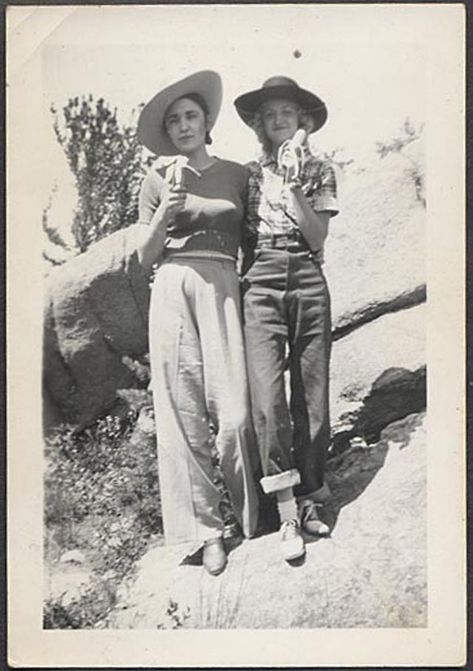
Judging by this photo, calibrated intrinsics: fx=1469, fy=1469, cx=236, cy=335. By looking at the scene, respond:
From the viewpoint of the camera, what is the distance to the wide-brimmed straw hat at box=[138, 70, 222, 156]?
6.92 ft

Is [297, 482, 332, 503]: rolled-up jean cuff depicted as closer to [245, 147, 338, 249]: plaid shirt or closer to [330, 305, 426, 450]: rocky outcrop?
[330, 305, 426, 450]: rocky outcrop

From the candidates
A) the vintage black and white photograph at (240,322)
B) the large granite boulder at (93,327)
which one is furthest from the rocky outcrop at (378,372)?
the large granite boulder at (93,327)

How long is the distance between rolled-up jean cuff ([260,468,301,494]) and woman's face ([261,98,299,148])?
0.47 metres

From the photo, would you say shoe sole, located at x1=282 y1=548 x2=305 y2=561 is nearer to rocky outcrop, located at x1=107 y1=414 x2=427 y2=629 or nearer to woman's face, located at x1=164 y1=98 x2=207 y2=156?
rocky outcrop, located at x1=107 y1=414 x2=427 y2=629

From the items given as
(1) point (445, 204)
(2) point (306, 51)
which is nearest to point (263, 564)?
(1) point (445, 204)

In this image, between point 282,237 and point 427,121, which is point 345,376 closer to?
point 282,237

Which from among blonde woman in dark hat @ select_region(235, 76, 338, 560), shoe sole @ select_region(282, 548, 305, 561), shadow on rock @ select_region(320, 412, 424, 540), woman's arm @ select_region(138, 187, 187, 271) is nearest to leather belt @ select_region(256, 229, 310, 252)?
blonde woman in dark hat @ select_region(235, 76, 338, 560)

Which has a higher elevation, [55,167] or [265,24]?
[265,24]

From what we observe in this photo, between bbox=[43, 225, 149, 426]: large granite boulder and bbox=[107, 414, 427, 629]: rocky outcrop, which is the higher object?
bbox=[43, 225, 149, 426]: large granite boulder

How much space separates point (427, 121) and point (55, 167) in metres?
0.54

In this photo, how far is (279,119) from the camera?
2.12 metres

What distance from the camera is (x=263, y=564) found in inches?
83.2

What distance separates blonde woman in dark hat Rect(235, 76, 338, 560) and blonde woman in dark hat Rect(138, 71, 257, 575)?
0.08 feet

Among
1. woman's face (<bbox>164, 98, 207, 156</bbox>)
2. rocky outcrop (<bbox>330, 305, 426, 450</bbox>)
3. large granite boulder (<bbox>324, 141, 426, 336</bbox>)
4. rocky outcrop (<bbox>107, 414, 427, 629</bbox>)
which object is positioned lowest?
rocky outcrop (<bbox>107, 414, 427, 629</bbox>)
